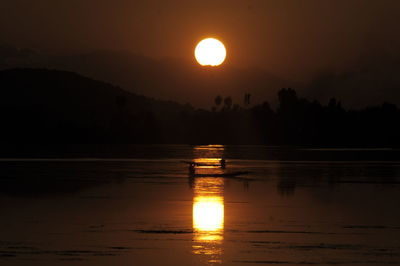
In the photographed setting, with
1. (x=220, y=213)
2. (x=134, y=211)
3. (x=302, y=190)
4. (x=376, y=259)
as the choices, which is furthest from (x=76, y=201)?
(x=376, y=259)

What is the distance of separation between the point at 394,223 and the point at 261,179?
25753 mm

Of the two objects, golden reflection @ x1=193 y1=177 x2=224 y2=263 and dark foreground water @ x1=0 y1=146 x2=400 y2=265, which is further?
golden reflection @ x1=193 y1=177 x2=224 y2=263

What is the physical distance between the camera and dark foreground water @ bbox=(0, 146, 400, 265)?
20.7m

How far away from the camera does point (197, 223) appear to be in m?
27.7

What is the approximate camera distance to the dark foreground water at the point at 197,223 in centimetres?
2073

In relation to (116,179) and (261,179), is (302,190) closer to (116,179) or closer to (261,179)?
(261,179)

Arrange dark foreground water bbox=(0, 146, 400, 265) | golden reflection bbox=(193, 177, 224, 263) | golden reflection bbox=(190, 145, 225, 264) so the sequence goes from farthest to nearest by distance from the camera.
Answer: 1. golden reflection bbox=(193, 177, 224, 263)
2. golden reflection bbox=(190, 145, 225, 264)
3. dark foreground water bbox=(0, 146, 400, 265)

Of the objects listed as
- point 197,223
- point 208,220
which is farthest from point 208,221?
point 197,223

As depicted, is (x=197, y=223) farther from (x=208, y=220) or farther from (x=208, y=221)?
(x=208, y=220)

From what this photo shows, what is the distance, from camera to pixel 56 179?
171 feet

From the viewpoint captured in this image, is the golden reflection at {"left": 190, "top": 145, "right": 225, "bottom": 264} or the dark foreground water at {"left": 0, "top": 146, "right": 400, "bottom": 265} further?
the golden reflection at {"left": 190, "top": 145, "right": 225, "bottom": 264}

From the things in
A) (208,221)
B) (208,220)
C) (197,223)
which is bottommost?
(197,223)

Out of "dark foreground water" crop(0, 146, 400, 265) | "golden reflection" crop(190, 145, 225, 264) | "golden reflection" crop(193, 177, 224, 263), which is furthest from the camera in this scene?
"golden reflection" crop(193, 177, 224, 263)

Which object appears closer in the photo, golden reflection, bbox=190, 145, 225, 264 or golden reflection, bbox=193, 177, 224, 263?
golden reflection, bbox=190, 145, 225, 264
